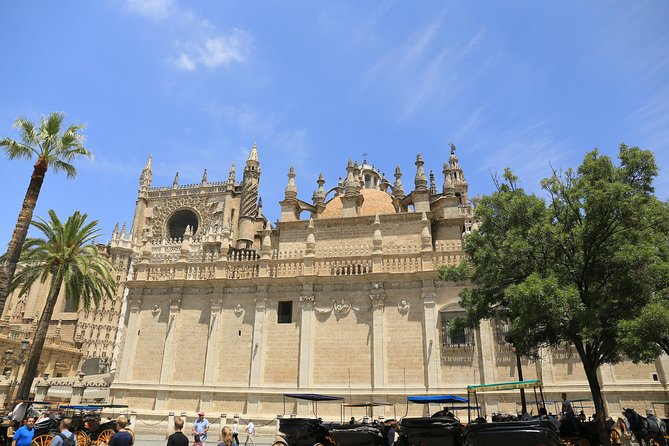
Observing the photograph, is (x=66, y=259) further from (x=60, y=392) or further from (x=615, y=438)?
(x=615, y=438)

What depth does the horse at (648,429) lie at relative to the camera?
41.8ft

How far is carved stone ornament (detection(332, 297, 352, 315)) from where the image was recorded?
22.6 metres

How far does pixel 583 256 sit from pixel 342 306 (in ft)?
40.5

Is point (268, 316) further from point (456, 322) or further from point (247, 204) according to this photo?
point (247, 204)

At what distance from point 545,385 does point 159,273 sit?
67.5 feet

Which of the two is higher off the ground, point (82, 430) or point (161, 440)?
point (82, 430)

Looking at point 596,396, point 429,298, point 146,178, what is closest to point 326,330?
point 429,298

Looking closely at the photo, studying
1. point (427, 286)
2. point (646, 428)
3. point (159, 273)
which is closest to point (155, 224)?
point (159, 273)

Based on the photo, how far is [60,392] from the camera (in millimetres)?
25047

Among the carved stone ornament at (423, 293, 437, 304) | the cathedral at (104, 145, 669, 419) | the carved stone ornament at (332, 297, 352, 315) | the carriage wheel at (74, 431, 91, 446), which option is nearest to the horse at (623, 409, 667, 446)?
the cathedral at (104, 145, 669, 419)

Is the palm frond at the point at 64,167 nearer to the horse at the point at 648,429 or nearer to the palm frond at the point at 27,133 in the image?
the palm frond at the point at 27,133

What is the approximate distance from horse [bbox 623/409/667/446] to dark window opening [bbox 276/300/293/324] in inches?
586

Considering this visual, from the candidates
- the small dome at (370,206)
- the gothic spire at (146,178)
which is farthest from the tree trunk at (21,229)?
the gothic spire at (146,178)

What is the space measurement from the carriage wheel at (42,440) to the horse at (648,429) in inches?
651
